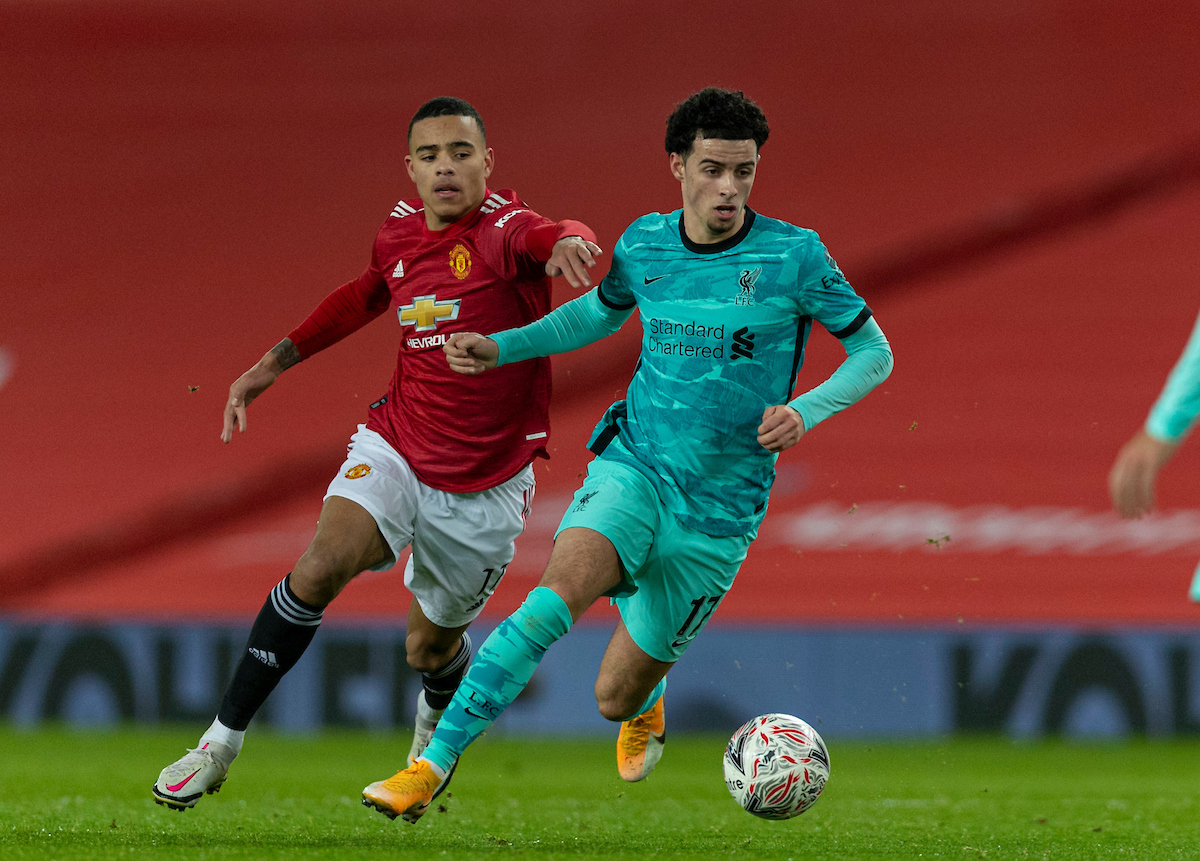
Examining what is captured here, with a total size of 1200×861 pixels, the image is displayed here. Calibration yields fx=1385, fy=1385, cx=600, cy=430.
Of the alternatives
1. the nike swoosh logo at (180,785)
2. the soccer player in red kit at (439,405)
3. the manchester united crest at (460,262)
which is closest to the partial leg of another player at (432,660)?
the soccer player in red kit at (439,405)

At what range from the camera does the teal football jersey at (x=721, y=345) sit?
420 centimetres

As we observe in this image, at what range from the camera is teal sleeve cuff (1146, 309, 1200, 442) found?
2570 millimetres

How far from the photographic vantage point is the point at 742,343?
422cm

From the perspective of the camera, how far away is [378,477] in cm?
457

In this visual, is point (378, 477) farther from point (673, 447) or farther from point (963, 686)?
point (963, 686)

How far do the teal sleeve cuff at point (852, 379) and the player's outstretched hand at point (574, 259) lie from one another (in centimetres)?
72

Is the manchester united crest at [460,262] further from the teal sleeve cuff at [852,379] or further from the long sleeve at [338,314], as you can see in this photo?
the teal sleeve cuff at [852,379]

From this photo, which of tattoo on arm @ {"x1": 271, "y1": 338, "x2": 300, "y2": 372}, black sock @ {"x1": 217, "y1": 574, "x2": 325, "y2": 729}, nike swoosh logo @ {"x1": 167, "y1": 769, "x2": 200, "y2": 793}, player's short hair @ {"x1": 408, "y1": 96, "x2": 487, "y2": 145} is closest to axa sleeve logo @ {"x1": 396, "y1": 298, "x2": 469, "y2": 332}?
tattoo on arm @ {"x1": 271, "y1": 338, "x2": 300, "y2": 372}

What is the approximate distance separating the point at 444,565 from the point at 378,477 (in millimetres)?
461

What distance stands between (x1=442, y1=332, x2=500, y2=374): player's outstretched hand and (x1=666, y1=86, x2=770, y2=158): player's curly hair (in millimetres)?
860

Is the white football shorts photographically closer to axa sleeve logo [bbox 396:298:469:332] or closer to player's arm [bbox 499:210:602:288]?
axa sleeve logo [bbox 396:298:469:332]

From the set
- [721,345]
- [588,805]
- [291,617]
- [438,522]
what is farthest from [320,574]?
[588,805]

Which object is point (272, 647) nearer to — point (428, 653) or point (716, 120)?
point (428, 653)

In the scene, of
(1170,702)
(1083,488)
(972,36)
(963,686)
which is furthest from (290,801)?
(972,36)
